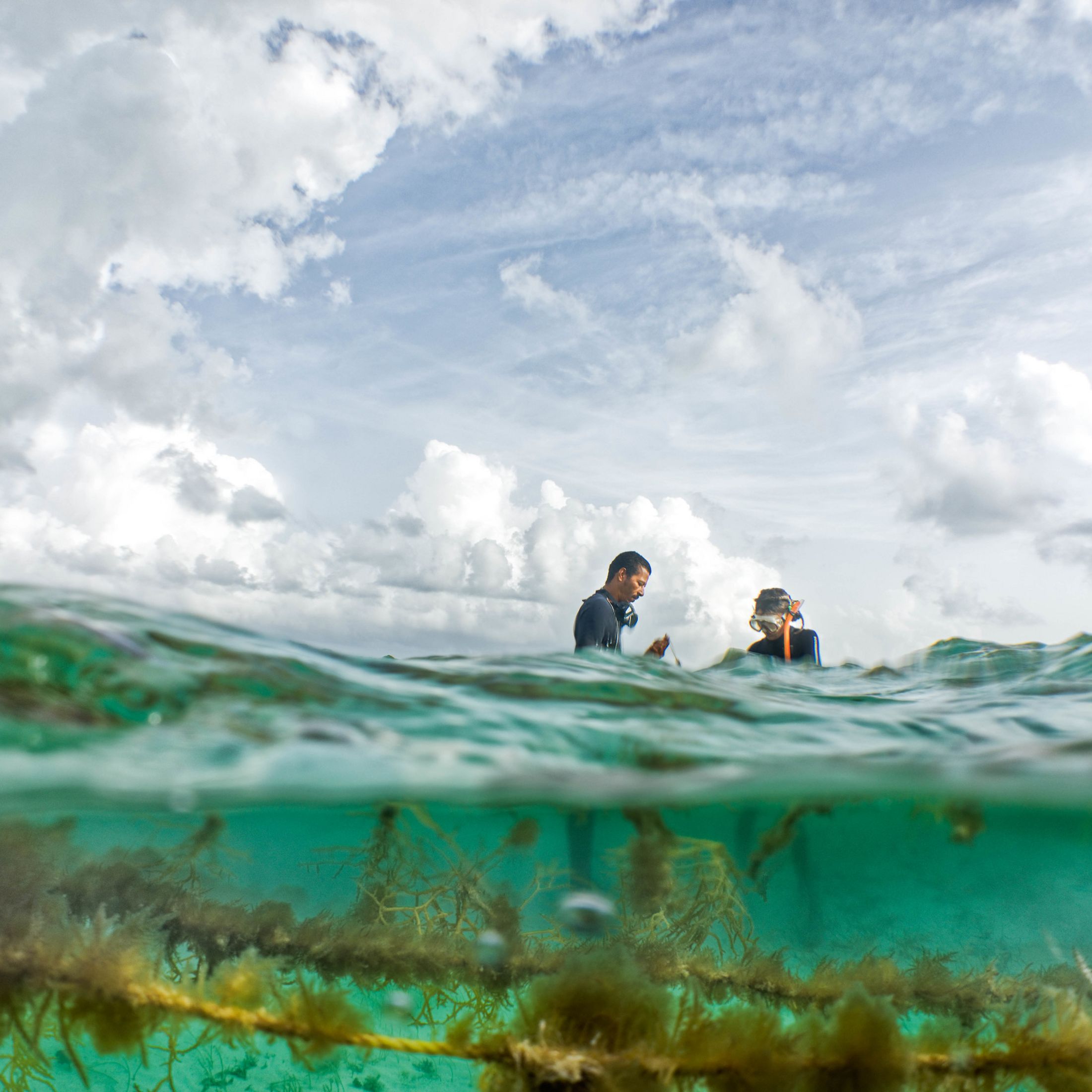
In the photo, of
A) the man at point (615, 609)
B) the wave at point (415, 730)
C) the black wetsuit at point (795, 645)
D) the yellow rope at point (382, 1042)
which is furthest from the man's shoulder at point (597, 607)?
the yellow rope at point (382, 1042)

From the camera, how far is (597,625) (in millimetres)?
7801

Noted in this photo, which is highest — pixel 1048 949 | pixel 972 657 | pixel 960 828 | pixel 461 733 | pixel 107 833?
pixel 972 657

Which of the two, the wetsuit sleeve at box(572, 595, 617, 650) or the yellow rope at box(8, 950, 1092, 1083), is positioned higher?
the wetsuit sleeve at box(572, 595, 617, 650)

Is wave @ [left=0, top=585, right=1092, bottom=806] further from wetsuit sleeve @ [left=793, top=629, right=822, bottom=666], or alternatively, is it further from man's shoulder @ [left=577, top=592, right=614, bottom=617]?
wetsuit sleeve @ [left=793, top=629, right=822, bottom=666]

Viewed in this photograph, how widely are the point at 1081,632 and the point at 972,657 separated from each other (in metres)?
1.36

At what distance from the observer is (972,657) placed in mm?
10367

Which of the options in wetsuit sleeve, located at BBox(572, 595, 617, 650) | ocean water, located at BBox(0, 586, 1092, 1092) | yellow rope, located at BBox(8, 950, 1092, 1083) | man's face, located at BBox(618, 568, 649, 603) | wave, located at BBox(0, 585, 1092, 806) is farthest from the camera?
man's face, located at BBox(618, 568, 649, 603)

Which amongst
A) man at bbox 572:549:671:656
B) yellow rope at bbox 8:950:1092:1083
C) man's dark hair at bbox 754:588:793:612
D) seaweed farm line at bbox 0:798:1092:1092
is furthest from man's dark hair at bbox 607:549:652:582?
yellow rope at bbox 8:950:1092:1083

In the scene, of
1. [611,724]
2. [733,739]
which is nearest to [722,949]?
[733,739]

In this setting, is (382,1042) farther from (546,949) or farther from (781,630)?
(781,630)

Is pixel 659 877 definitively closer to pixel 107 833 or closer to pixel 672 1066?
pixel 672 1066

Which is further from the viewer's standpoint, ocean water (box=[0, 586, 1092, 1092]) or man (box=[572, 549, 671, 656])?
man (box=[572, 549, 671, 656])

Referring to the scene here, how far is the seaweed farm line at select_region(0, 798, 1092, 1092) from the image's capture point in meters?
3.83

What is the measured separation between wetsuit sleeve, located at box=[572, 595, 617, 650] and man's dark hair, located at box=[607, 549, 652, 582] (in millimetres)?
565
